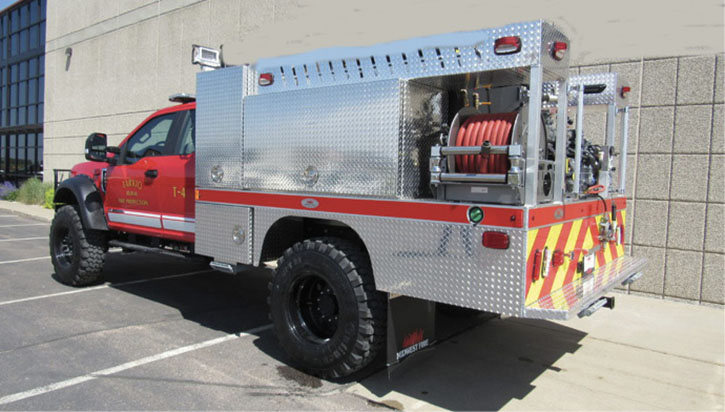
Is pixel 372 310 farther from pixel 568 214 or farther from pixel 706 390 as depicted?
pixel 706 390

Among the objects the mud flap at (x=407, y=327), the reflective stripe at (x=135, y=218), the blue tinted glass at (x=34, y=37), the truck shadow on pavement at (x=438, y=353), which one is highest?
the blue tinted glass at (x=34, y=37)

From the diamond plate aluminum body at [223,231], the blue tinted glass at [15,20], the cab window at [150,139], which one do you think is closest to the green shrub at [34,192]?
the blue tinted glass at [15,20]

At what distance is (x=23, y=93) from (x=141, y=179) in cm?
2207

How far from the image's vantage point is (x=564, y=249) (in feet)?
12.2

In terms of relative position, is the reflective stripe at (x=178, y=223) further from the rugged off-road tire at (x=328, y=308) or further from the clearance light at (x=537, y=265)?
the clearance light at (x=537, y=265)

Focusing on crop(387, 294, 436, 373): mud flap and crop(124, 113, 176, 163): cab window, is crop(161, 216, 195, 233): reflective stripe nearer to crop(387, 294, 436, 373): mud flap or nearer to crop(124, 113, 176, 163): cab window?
crop(124, 113, 176, 163): cab window

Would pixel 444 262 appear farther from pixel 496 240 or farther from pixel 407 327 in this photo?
pixel 407 327

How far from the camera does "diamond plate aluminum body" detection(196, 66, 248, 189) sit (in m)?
4.64

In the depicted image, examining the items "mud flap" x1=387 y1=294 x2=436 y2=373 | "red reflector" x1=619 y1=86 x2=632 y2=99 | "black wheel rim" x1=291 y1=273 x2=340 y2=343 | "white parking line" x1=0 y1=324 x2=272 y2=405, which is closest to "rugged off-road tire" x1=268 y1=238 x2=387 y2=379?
"black wheel rim" x1=291 y1=273 x2=340 y2=343

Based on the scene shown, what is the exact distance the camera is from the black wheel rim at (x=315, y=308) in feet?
→ 13.4

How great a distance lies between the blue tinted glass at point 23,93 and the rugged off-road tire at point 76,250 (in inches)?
801

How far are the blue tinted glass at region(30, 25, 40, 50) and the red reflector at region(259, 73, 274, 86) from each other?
73.3ft

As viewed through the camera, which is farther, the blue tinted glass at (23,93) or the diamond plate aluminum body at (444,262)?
the blue tinted glass at (23,93)

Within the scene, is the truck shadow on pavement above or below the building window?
below
